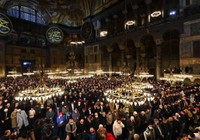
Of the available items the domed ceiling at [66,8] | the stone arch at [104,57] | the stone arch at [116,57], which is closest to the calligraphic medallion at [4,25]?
the domed ceiling at [66,8]

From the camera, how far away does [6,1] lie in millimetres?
20375

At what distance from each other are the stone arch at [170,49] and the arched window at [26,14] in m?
19.5

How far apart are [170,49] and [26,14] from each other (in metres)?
20.5

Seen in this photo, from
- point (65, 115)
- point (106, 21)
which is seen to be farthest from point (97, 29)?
point (65, 115)

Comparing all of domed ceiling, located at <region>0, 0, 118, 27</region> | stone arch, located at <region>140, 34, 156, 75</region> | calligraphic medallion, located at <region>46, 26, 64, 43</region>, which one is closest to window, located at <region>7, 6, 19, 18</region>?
Result: domed ceiling, located at <region>0, 0, 118, 27</region>

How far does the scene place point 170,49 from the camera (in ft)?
50.2

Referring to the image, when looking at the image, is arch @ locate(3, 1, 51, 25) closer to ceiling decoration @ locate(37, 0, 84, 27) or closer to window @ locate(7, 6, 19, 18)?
window @ locate(7, 6, 19, 18)

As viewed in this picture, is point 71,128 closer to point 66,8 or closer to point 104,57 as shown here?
point 104,57

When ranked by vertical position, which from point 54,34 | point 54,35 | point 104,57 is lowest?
point 104,57

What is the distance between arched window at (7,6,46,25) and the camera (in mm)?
22531

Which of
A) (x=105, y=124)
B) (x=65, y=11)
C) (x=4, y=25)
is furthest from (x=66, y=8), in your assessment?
(x=105, y=124)

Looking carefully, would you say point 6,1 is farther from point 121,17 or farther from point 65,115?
point 65,115

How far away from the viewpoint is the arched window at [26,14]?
887 inches

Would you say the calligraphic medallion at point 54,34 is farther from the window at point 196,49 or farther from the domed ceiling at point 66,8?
the window at point 196,49
